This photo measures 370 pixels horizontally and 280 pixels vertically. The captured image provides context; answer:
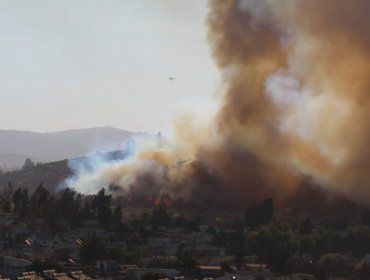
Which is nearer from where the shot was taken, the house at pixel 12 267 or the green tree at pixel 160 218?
the house at pixel 12 267

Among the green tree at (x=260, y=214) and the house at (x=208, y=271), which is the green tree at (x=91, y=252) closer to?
the house at (x=208, y=271)

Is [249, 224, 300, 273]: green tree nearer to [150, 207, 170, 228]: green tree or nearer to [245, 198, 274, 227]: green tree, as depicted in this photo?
[245, 198, 274, 227]: green tree

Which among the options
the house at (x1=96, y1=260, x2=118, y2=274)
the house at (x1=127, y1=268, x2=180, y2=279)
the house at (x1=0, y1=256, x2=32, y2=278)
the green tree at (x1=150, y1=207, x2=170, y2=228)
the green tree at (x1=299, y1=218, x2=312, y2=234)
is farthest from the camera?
the green tree at (x1=150, y1=207, x2=170, y2=228)

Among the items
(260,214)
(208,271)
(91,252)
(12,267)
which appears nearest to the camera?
(12,267)

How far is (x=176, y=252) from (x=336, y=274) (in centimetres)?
1983

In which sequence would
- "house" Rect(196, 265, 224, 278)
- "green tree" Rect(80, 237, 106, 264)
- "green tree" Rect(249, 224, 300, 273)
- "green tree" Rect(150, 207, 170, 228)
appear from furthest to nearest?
"green tree" Rect(150, 207, 170, 228) → "green tree" Rect(249, 224, 300, 273) → "green tree" Rect(80, 237, 106, 264) → "house" Rect(196, 265, 224, 278)

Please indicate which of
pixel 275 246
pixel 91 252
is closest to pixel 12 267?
pixel 91 252

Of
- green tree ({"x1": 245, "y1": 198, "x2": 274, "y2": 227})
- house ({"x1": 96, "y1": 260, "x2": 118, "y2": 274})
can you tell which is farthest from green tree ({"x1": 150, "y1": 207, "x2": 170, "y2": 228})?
house ({"x1": 96, "y1": 260, "x2": 118, "y2": 274})

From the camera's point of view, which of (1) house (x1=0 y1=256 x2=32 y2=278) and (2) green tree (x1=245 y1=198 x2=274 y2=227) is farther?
(2) green tree (x1=245 y1=198 x2=274 y2=227)

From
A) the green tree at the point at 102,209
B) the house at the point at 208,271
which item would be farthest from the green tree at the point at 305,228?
the house at the point at 208,271

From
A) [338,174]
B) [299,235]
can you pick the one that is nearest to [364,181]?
[338,174]

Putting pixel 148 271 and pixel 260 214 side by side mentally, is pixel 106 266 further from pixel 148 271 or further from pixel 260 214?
pixel 260 214

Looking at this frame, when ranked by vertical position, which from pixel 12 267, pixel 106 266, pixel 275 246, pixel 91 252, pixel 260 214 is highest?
pixel 260 214

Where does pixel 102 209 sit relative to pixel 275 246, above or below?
above
